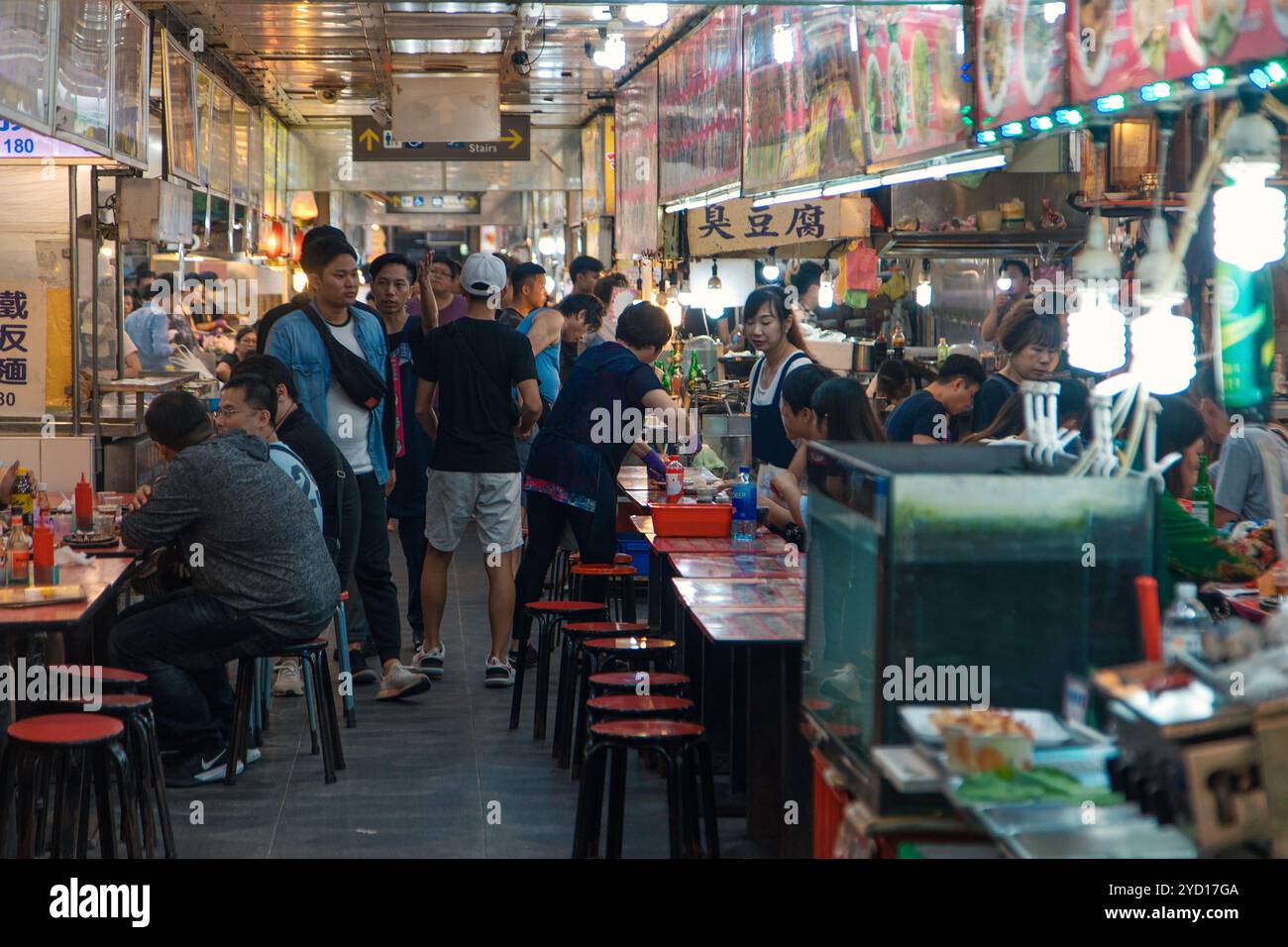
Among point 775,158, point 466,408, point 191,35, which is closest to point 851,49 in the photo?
point 775,158

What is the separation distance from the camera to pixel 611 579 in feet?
26.7

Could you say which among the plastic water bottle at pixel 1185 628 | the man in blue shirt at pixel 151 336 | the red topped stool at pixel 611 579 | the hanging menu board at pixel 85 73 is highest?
the hanging menu board at pixel 85 73

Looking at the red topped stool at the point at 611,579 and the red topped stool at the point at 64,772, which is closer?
the red topped stool at the point at 64,772

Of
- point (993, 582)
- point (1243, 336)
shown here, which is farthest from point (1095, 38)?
point (993, 582)

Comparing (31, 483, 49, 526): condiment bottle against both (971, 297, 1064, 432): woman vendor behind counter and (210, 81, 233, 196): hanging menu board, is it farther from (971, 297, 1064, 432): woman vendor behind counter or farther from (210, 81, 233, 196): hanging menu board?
(210, 81, 233, 196): hanging menu board

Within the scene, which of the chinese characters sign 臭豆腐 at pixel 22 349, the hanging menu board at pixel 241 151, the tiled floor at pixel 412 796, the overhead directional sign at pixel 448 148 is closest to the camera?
the tiled floor at pixel 412 796

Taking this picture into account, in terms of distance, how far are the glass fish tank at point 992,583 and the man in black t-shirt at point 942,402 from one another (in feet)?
13.0

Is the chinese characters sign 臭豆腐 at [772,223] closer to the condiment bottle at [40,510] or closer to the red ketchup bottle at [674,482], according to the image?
the red ketchup bottle at [674,482]

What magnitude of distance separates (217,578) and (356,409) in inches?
67.2

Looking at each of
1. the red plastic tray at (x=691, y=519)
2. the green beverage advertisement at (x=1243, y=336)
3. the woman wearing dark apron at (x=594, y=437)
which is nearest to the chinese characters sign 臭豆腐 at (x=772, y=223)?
the woman wearing dark apron at (x=594, y=437)

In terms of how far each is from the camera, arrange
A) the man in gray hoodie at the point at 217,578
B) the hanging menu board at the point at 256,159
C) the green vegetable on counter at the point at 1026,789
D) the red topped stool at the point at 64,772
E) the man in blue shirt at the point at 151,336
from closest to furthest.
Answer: the green vegetable on counter at the point at 1026,789 → the red topped stool at the point at 64,772 → the man in gray hoodie at the point at 217,578 → the man in blue shirt at the point at 151,336 → the hanging menu board at the point at 256,159

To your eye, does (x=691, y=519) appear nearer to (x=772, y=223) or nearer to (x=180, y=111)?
(x=772, y=223)

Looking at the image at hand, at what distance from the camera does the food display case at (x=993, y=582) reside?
3.16 m
